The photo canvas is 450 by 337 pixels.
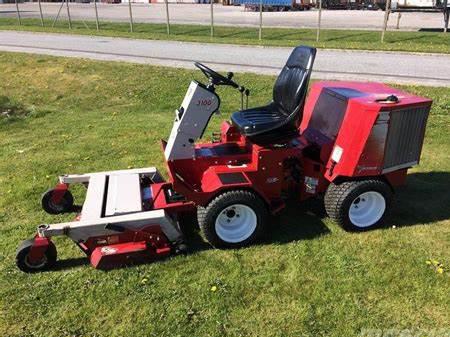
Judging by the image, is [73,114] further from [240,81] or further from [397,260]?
[397,260]

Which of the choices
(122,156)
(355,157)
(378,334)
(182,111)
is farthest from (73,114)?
(378,334)

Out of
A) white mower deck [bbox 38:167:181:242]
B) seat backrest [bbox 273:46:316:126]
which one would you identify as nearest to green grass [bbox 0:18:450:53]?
seat backrest [bbox 273:46:316:126]

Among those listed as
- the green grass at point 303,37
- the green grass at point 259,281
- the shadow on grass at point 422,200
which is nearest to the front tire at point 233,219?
the green grass at point 259,281

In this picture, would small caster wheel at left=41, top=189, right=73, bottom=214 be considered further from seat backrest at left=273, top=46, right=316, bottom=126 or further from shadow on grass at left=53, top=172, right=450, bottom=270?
seat backrest at left=273, top=46, right=316, bottom=126

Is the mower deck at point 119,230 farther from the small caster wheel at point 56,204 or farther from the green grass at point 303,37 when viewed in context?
the green grass at point 303,37

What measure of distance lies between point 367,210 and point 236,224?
130 cm

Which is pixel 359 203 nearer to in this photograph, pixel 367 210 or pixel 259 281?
pixel 367 210

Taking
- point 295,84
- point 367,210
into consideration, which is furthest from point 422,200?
point 295,84

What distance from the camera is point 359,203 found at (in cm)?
452

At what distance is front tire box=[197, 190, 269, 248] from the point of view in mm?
4051

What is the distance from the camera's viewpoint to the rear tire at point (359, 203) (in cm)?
433

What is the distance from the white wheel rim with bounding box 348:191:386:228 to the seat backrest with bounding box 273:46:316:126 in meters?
0.99

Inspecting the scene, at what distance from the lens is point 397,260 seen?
13.4 ft

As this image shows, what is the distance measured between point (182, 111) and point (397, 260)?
228 cm
